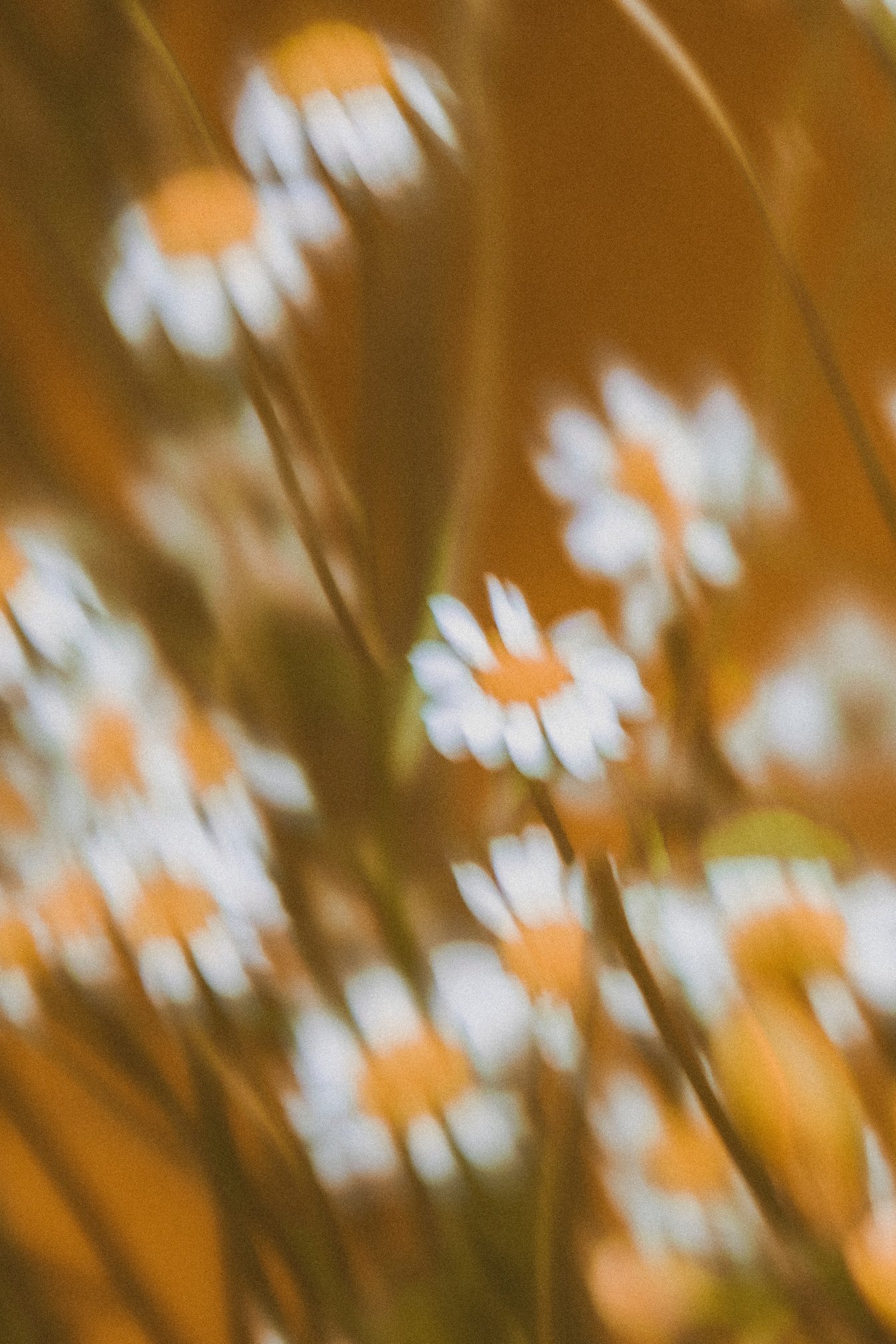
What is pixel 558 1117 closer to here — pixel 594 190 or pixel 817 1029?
pixel 817 1029

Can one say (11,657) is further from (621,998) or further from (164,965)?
(621,998)

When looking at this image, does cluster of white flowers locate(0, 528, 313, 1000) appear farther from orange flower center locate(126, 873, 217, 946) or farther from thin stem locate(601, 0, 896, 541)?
thin stem locate(601, 0, 896, 541)

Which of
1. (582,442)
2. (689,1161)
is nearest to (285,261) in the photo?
(582,442)

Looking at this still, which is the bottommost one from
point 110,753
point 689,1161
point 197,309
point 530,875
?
point 689,1161

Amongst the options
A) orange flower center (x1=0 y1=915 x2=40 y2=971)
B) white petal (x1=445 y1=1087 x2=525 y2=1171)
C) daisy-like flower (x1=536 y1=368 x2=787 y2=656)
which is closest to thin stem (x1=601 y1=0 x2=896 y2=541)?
daisy-like flower (x1=536 y1=368 x2=787 y2=656)

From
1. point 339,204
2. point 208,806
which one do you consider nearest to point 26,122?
point 339,204
